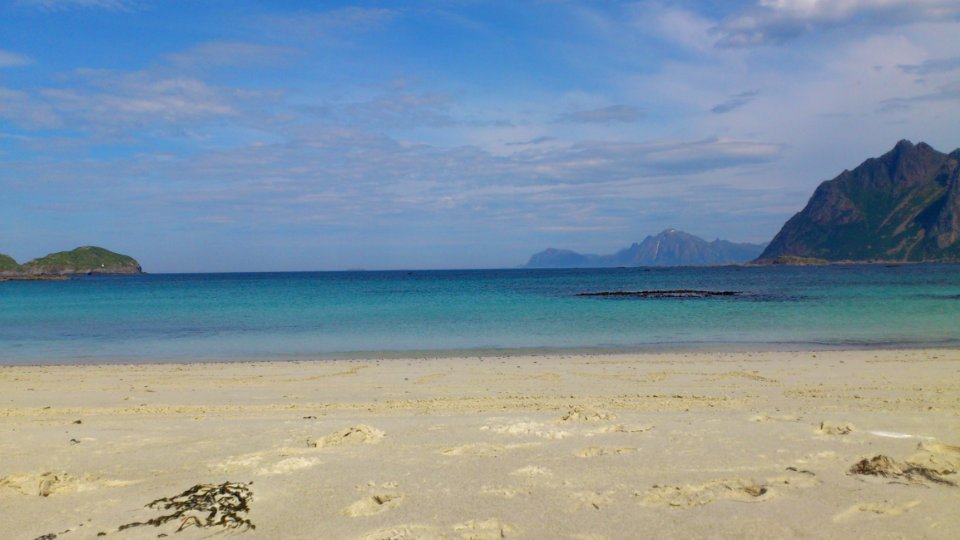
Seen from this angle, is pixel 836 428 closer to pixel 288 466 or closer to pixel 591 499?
pixel 591 499

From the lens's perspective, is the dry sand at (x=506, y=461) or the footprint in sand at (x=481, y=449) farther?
the footprint in sand at (x=481, y=449)

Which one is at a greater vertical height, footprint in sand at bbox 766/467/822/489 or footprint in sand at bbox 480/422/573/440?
footprint in sand at bbox 480/422/573/440

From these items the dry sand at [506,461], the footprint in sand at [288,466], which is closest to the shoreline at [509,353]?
the dry sand at [506,461]

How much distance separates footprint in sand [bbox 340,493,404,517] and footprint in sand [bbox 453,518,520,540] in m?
0.73

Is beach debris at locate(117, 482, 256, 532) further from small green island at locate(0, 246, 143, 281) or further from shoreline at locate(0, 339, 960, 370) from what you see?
small green island at locate(0, 246, 143, 281)

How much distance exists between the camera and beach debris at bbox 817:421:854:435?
7.36 meters

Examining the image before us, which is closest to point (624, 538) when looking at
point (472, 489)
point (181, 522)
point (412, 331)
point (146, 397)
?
point (472, 489)

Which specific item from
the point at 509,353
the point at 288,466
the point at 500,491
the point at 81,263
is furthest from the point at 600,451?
the point at 81,263

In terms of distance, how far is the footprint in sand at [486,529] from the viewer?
4855 mm

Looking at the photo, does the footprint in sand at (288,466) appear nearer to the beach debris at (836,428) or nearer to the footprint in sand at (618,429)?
the footprint in sand at (618,429)

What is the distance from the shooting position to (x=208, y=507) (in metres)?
5.43

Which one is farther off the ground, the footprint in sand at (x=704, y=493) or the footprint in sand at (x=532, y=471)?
the footprint in sand at (x=532, y=471)

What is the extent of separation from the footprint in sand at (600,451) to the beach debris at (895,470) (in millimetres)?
2069

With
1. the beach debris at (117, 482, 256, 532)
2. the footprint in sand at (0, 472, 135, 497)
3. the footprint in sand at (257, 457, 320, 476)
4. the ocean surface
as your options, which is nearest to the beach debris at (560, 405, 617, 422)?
the footprint in sand at (257, 457, 320, 476)
